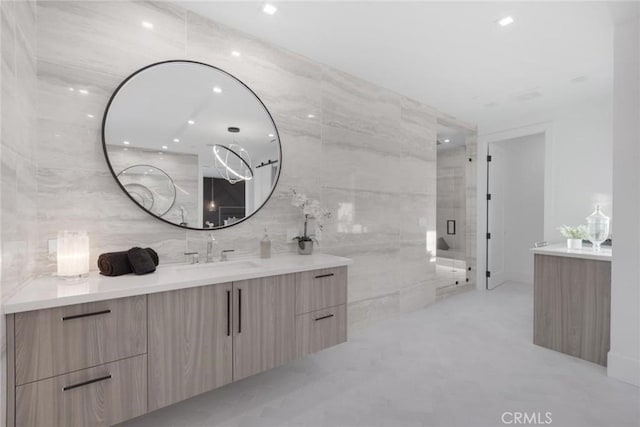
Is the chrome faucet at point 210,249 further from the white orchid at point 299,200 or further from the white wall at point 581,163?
the white wall at point 581,163

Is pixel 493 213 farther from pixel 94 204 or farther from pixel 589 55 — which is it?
pixel 94 204

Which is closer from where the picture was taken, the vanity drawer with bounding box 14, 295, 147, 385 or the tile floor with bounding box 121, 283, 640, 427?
the vanity drawer with bounding box 14, 295, 147, 385

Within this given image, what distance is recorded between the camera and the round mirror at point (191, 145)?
1.88 m

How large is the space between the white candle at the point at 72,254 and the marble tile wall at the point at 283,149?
0.18m

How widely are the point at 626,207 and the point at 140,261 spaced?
3.28 metres

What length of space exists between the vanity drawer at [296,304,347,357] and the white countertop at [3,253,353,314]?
1.12ft

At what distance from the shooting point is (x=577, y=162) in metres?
3.80

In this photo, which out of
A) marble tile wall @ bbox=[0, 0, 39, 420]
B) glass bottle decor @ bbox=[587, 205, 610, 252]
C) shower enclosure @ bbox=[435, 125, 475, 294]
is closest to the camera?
marble tile wall @ bbox=[0, 0, 39, 420]

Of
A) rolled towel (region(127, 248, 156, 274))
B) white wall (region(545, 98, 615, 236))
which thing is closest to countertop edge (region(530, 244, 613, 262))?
white wall (region(545, 98, 615, 236))

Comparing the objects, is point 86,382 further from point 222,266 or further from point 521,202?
point 521,202

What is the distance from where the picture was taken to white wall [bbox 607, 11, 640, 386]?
2150 mm

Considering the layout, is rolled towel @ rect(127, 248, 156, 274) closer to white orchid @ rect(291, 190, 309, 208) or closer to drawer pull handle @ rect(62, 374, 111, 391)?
drawer pull handle @ rect(62, 374, 111, 391)

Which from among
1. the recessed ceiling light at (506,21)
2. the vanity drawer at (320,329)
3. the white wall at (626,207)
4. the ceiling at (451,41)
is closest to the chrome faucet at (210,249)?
the vanity drawer at (320,329)

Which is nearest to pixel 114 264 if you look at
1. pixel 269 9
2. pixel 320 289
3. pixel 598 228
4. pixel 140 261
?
pixel 140 261
